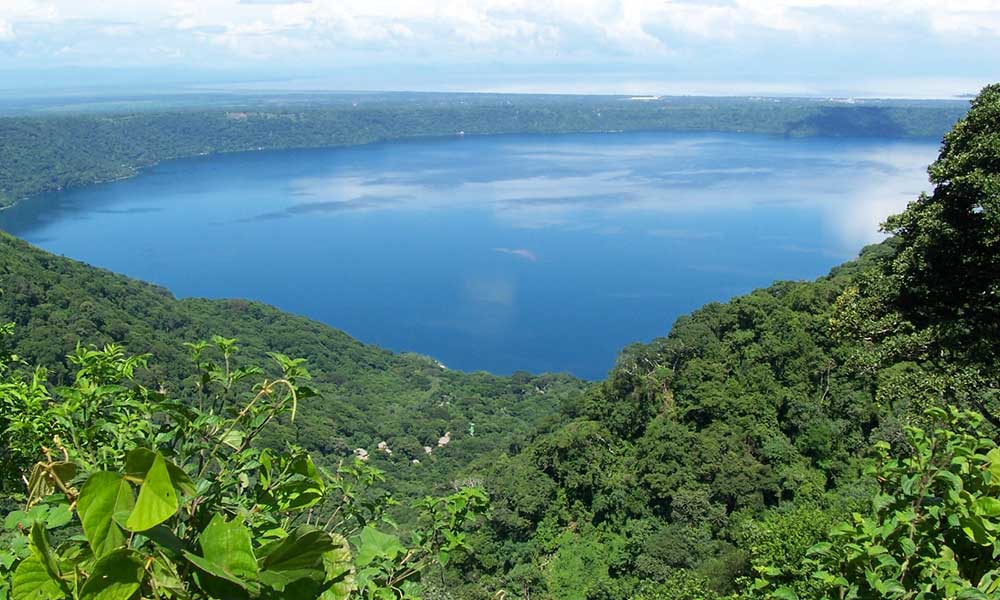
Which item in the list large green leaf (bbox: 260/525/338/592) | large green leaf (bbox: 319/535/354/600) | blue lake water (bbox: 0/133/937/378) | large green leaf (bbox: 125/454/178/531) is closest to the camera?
large green leaf (bbox: 125/454/178/531)

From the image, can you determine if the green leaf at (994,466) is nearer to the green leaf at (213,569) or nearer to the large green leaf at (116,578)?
the green leaf at (213,569)

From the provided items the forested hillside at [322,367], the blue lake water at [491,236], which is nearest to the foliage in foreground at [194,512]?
the forested hillside at [322,367]

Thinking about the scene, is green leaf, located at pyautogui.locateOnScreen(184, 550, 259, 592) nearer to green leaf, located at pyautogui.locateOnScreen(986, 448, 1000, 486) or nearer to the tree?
green leaf, located at pyautogui.locateOnScreen(986, 448, 1000, 486)

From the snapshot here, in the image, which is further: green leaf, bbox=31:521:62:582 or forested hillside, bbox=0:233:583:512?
forested hillside, bbox=0:233:583:512

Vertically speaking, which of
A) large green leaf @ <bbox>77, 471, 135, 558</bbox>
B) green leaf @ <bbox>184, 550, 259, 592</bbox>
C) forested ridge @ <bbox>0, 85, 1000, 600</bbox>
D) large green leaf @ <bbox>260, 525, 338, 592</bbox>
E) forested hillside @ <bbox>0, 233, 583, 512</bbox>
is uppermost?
large green leaf @ <bbox>77, 471, 135, 558</bbox>

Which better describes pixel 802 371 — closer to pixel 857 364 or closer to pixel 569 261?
pixel 857 364

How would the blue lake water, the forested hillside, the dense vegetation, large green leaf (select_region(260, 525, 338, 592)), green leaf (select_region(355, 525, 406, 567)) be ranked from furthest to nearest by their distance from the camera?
the dense vegetation < the blue lake water < the forested hillside < green leaf (select_region(355, 525, 406, 567)) < large green leaf (select_region(260, 525, 338, 592))

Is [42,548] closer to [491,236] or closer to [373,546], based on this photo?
[373,546]

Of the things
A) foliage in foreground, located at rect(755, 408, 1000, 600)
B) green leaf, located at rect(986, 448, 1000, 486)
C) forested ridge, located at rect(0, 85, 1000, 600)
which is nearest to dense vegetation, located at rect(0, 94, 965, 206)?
forested ridge, located at rect(0, 85, 1000, 600)
